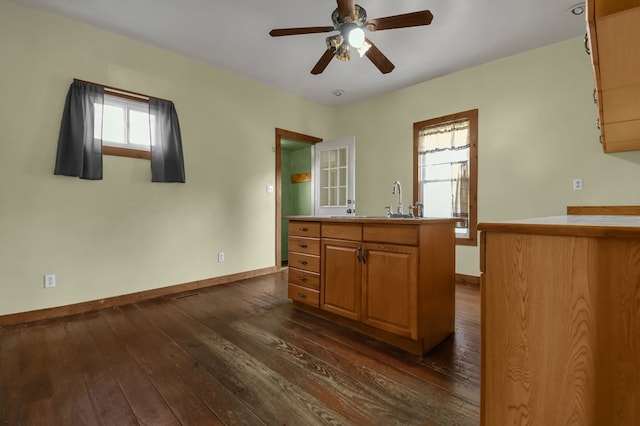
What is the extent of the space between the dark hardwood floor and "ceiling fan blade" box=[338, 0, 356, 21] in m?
2.45

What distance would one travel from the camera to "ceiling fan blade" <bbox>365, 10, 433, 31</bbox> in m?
2.09

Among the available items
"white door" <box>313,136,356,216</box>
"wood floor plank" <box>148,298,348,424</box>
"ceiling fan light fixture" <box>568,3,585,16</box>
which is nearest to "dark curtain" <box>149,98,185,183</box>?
"wood floor plank" <box>148,298,348,424</box>

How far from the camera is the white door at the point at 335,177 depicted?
14.6 ft

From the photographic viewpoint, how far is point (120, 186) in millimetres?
2986

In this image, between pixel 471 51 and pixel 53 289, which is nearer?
pixel 53 289

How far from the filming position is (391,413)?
1359 millimetres

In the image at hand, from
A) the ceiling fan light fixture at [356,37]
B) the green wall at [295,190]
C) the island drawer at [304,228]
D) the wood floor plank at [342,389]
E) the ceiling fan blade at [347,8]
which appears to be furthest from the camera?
the green wall at [295,190]

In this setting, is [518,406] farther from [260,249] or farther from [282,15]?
[260,249]

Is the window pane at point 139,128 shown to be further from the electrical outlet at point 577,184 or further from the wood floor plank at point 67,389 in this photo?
the electrical outlet at point 577,184

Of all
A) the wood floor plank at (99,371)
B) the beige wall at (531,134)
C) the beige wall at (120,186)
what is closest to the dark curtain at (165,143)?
the beige wall at (120,186)

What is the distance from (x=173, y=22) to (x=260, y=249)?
2.85 metres

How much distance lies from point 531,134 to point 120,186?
4.56m

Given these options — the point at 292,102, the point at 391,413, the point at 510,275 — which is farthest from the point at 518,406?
the point at 292,102

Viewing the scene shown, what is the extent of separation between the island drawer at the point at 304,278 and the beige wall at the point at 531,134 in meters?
2.30
